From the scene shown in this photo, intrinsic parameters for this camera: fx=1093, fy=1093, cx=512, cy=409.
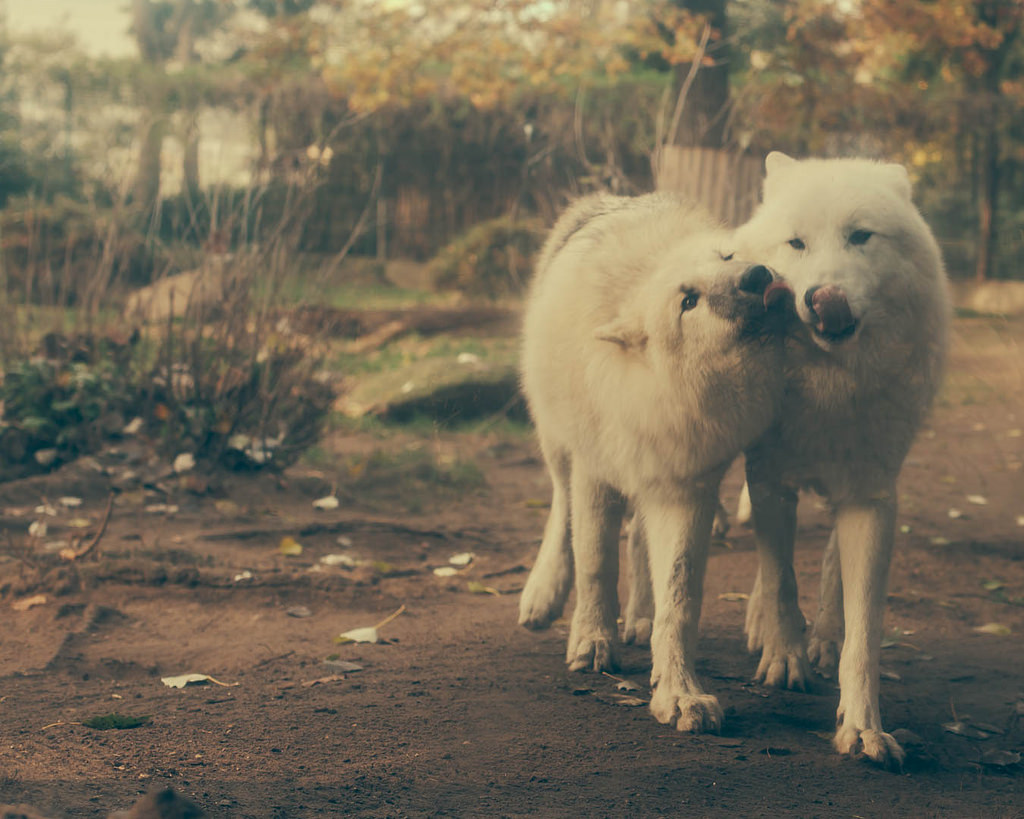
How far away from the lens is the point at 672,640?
11.5 feet

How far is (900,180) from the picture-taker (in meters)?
3.47

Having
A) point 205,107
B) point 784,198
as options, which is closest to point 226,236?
point 784,198

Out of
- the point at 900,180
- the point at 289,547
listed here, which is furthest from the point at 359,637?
the point at 900,180

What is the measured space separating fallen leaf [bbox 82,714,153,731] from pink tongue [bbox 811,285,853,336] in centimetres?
236

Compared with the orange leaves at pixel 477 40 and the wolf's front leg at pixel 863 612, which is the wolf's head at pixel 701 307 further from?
the orange leaves at pixel 477 40

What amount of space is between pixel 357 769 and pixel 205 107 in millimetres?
16230

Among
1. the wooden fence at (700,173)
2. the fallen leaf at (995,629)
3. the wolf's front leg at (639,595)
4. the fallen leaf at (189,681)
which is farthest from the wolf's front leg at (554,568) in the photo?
the wooden fence at (700,173)

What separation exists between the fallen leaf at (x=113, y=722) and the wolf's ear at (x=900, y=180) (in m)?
Result: 2.88

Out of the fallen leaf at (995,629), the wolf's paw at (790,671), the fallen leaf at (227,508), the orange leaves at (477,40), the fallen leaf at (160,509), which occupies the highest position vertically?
the orange leaves at (477,40)

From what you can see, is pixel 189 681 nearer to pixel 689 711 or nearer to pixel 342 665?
pixel 342 665

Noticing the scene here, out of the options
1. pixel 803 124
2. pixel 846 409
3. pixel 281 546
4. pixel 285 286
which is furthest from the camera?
pixel 803 124

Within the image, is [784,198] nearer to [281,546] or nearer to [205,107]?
[281,546]

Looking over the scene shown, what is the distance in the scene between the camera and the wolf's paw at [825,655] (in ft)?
13.5

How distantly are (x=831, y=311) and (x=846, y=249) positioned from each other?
10.5 inches
